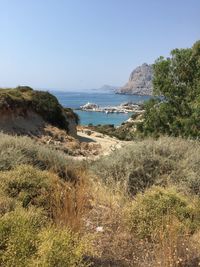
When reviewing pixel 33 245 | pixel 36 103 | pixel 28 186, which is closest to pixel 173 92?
pixel 28 186

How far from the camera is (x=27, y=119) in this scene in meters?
28.0

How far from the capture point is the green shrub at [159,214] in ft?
17.4

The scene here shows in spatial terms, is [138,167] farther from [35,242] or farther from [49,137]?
[49,137]

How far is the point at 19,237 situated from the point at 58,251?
48 centimetres

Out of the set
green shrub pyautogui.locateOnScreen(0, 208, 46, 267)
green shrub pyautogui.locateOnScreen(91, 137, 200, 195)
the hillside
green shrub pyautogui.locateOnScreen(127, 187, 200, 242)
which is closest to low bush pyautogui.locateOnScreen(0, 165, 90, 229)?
green shrub pyautogui.locateOnScreen(0, 208, 46, 267)

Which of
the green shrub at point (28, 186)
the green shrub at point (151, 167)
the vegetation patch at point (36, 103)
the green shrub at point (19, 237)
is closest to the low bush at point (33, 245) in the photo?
the green shrub at point (19, 237)

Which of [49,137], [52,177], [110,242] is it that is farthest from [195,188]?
[49,137]

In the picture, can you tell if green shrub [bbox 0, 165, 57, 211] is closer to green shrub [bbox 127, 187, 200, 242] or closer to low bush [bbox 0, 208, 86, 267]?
low bush [bbox 0, 208, 86, 267]

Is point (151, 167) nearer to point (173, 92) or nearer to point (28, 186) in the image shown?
point (28, 186)

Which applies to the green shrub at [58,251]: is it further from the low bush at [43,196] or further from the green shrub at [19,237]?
the low bush at [43,196]

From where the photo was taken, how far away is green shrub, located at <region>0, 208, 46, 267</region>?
3826mm

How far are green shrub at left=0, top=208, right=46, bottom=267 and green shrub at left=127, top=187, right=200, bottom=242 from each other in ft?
4.46

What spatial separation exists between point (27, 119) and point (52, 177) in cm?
2154

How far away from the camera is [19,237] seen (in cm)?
404
